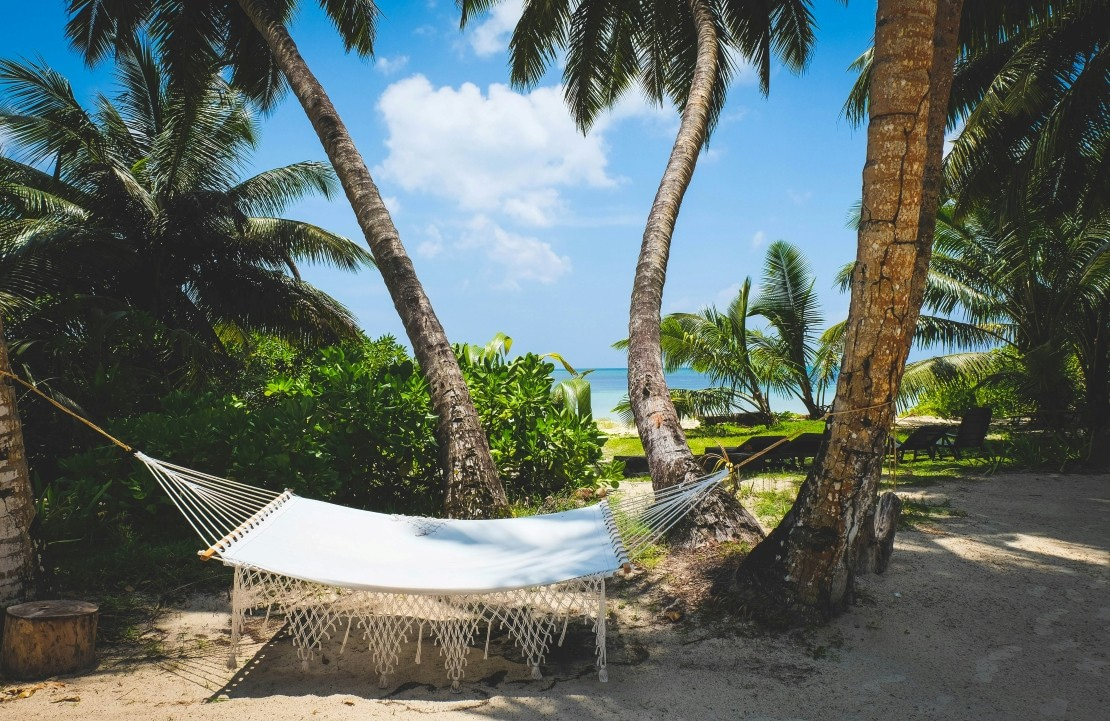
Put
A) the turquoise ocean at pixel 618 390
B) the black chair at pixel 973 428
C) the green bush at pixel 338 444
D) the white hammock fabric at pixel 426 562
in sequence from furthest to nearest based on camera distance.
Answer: the turquoise ocean at pixel 618 390 < the black chair at pixel 973 428 < the green bush at pixel 338 444 < the white hammock fabric at pixel 426 562

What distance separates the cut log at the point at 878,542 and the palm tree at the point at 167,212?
595cm

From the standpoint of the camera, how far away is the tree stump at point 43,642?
277 cm

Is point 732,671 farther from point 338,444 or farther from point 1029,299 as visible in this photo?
point 1029,299

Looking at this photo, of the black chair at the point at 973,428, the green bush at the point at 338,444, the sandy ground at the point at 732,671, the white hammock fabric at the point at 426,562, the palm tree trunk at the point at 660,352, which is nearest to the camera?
the sandy ground at the point at 732,671

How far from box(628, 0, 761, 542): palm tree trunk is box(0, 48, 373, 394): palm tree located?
4473 mm

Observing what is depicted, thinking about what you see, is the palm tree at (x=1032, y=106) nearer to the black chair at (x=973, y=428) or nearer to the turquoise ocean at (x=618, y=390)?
the black chair at (x=973, y=428)

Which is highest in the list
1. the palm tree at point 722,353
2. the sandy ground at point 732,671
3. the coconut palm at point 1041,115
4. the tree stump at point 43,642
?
the coconut palm at point 1041,115

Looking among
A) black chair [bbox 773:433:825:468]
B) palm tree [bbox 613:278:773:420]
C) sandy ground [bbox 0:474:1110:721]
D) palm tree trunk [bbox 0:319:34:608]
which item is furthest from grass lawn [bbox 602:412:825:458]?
palm tree trunk [bbox 0:319:34:608]

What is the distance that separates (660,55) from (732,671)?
7057 millimetres

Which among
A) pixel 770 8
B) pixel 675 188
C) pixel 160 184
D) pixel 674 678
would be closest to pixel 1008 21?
pixel 770 8

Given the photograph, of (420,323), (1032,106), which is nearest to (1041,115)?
(1032,106)

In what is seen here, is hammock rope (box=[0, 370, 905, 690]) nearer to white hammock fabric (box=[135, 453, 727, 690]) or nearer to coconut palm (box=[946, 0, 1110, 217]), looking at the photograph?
white hammock fabric (box=[135, 453, 727, 690])

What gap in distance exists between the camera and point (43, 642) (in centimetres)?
278

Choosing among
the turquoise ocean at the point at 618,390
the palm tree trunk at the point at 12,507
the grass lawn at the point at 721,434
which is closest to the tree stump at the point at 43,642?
the palm tree trunk at the point at 12,507
